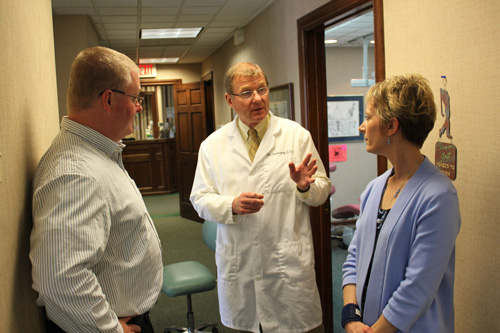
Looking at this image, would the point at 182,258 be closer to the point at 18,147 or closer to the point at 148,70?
the point at 18,147

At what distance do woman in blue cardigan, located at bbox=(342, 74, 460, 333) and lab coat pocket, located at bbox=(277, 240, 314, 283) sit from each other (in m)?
0.45

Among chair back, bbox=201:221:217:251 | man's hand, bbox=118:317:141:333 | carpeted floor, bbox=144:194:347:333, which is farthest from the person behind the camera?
carpeted floor, bbox=144:194:347:333

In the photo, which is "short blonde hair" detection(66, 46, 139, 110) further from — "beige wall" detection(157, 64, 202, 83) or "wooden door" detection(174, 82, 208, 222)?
"beige wall" detection(157, 64, 202, 83)

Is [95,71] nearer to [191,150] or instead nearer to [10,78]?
[10,78]

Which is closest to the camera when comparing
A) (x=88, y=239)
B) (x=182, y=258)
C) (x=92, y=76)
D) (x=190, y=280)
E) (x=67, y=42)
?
(x=88, y=239)

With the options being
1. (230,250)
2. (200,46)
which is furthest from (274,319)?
(200,46)

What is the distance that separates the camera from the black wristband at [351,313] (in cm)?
147

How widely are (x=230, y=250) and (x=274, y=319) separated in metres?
0.39

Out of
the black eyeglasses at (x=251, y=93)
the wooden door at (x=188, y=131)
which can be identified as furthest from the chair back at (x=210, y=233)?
the wooden door at (x=188, y=131)

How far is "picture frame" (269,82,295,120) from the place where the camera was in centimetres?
352

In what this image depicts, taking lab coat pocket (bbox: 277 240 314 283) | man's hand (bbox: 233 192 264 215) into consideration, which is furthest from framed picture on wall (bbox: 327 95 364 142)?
man's hand (bbox: 233 192 264 215)

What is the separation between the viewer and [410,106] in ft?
4.40

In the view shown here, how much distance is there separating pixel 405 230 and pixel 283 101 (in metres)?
2.55

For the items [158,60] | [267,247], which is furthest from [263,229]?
[158,60]
